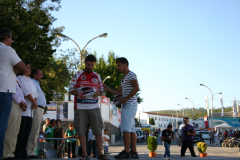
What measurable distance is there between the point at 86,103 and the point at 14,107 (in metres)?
1.27

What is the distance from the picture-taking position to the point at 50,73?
24875 mm

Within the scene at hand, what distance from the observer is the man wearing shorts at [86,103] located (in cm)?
542

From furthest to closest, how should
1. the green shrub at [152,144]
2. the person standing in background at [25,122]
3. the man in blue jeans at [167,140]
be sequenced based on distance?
the green shrub at [152,144], the man in blue jeans at [167,140], the person standing in background at [25,122]

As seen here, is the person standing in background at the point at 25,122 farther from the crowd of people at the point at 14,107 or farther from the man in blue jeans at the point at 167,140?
the man in blue jeans at the point at 167,140

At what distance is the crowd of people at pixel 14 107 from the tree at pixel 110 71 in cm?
4032

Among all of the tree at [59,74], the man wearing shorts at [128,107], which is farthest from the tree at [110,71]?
the man wearing shorts at [128,107]

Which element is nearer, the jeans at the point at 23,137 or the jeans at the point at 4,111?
the jeans at the point at 4,111

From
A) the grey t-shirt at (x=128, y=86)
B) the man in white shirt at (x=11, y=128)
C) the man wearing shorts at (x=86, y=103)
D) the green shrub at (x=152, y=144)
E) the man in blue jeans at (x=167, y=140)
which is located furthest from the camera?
the green shrub at (x=152, y=144)

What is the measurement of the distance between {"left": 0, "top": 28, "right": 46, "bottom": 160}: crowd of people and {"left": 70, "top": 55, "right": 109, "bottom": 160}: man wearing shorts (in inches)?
35.4

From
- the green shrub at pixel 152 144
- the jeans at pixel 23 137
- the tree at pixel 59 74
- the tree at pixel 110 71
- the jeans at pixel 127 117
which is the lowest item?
the green shrub at pixel 152 144

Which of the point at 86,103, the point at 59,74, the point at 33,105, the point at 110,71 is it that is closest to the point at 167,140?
the point at 86,103

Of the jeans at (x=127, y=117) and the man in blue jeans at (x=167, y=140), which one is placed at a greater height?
the jeans at (x=127, y=117)

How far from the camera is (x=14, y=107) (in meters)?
4.77

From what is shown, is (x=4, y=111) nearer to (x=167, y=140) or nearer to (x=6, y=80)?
(x=6, y=80)
